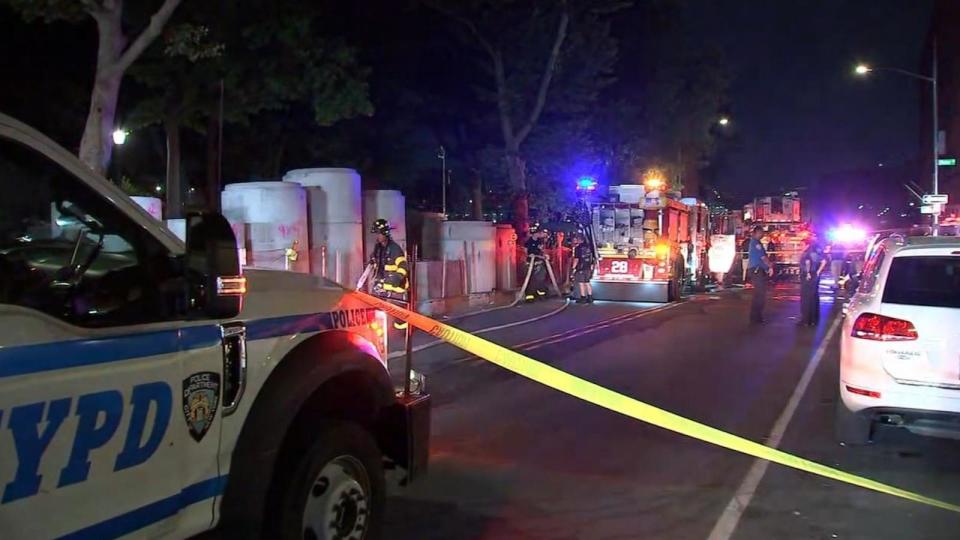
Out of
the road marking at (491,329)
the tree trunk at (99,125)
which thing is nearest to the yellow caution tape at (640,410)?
the road marking at (491,329)

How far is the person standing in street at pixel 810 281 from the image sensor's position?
15242 millimetres

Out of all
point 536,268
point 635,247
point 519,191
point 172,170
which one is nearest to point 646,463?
point 635,247

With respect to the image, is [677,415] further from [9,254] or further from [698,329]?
[698,329]

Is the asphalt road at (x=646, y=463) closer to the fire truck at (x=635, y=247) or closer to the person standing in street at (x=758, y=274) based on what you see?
the person standing in street at (x=758, y=274)

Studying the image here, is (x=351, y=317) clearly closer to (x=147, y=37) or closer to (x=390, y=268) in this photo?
(x=390, y=268)

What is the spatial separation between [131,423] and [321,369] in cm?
105

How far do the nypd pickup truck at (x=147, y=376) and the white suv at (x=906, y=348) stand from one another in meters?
4.24

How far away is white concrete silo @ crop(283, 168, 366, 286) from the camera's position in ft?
52.0

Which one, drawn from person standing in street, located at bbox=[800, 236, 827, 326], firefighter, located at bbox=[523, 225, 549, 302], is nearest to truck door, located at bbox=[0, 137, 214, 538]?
person standing in street, located at bbox=[800, 236, 827, 326]

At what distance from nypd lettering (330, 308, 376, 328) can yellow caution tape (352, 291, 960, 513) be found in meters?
0.07

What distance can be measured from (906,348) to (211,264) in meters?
5.26

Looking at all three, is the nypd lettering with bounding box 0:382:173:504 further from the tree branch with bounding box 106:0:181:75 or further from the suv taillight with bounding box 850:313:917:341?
the tree branch with bounding box 106:0:181:75

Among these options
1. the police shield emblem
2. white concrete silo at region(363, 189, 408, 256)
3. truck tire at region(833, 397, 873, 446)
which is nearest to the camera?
the police shield emblem

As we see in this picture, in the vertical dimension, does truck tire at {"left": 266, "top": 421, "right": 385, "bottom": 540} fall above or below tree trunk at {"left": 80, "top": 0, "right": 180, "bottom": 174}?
below
